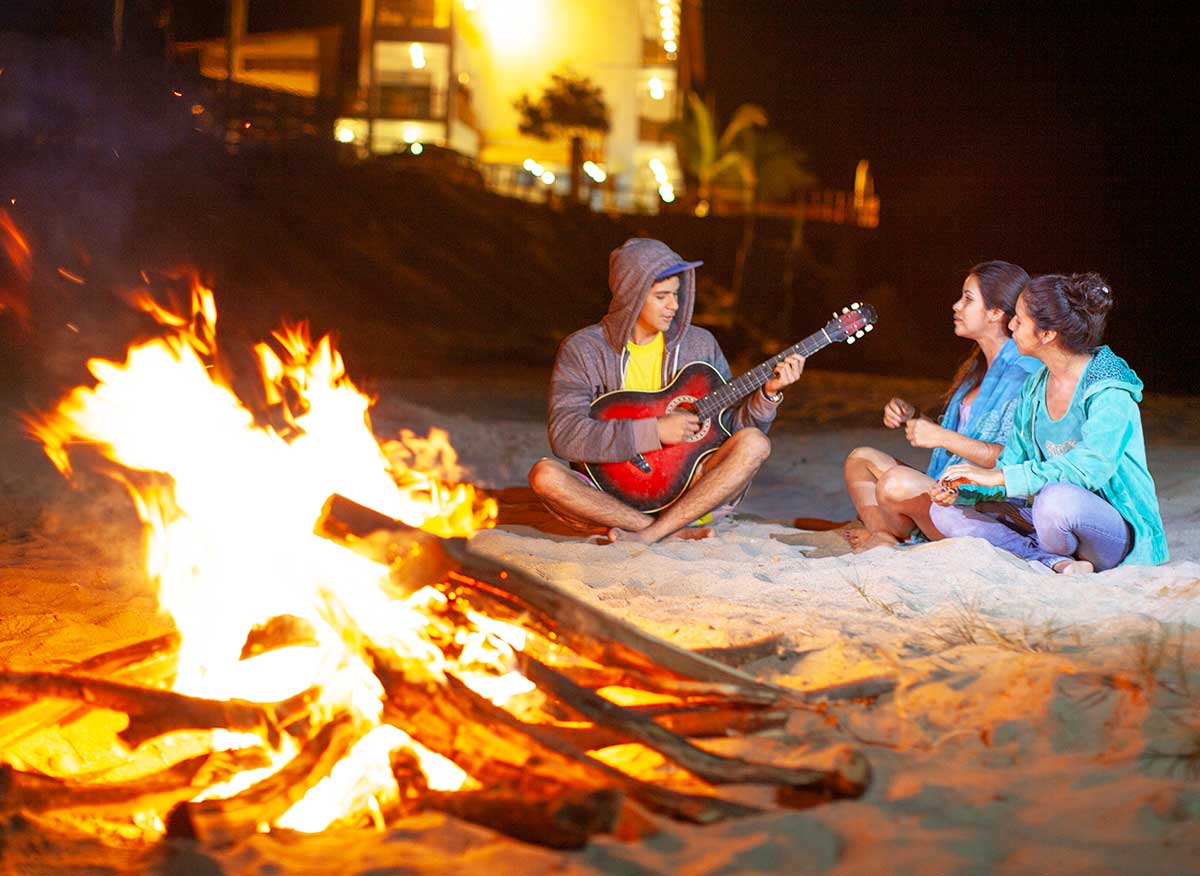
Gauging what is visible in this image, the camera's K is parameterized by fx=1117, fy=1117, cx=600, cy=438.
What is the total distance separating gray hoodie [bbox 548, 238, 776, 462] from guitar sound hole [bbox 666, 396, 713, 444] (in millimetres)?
144

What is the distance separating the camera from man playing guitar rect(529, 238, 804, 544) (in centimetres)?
560

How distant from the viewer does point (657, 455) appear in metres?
5.74

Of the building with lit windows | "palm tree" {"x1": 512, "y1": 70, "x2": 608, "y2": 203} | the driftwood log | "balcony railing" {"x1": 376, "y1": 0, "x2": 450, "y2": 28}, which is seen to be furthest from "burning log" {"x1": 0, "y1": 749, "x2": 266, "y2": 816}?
"balcony railing" {"x1": 376, "y1": 0, "x2": 450, "y2": 28}

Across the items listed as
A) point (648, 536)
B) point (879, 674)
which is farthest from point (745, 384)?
point (879, 674)

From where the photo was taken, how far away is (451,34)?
3083 centimetres

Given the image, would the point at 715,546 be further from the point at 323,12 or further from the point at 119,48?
the point at 323,12

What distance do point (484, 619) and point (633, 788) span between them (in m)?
0.96

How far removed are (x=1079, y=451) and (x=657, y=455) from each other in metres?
2.05

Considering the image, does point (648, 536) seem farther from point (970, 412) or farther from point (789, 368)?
point (970, 412)

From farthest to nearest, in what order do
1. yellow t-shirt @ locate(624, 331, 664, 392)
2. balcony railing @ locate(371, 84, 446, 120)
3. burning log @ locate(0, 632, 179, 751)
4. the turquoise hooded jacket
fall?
balcony railing @ locate(371, 84, 446, 120), yellow t-shirt @ locate(624, 331, 664, 392), the turquoise hooded jacket, burning log @ locate(0, 632, 179, 751)

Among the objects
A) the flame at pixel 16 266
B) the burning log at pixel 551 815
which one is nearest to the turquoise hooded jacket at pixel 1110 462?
the burning log at pixel 551 815

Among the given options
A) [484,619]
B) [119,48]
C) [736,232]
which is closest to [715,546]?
[484,619]

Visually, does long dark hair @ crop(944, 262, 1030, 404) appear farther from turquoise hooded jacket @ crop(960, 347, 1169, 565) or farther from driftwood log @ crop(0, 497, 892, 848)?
driftwood log @ crop(0, 497, 892, 848)

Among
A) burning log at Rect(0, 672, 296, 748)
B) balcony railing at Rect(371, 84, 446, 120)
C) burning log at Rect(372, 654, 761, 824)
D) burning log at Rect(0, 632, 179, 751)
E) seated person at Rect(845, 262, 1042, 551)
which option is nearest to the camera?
burning log at Rect(372, 654, 761, 824)
